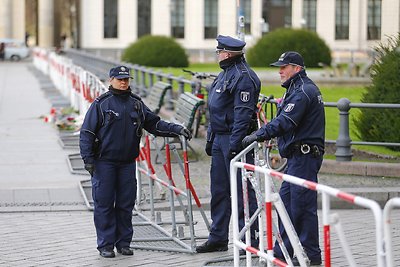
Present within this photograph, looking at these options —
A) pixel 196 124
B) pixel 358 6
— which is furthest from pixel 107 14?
pixel 196 124

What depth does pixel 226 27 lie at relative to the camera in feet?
259

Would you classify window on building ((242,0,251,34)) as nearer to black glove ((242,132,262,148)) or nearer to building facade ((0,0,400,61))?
building facade ((0,0,400,61))

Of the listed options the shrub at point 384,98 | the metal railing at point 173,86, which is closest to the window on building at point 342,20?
the metal railing at point 173,86

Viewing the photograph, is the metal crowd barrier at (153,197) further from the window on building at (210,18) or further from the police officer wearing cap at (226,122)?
the window on building at (210,18)

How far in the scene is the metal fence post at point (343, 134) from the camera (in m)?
14.9

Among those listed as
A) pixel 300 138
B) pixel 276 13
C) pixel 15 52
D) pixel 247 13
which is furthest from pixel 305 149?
pixel 276 13

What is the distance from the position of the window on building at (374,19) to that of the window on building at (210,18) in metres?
11.1

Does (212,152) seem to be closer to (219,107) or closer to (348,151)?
(219,107)

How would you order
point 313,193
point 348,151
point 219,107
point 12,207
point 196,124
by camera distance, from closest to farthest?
point 313,193, point 219,107, point 12,207, point 348,151, point 196,124

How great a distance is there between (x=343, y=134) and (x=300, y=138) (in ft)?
19.4

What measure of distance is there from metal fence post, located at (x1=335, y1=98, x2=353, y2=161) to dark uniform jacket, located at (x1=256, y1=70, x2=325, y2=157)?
5419mm

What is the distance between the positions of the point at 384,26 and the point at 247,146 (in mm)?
66161

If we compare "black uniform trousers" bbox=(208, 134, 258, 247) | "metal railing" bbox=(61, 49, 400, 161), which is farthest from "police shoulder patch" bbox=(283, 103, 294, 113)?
"metal railing" bbox=(61, 49, 400, 161)

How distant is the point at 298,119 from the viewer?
9.30 m
